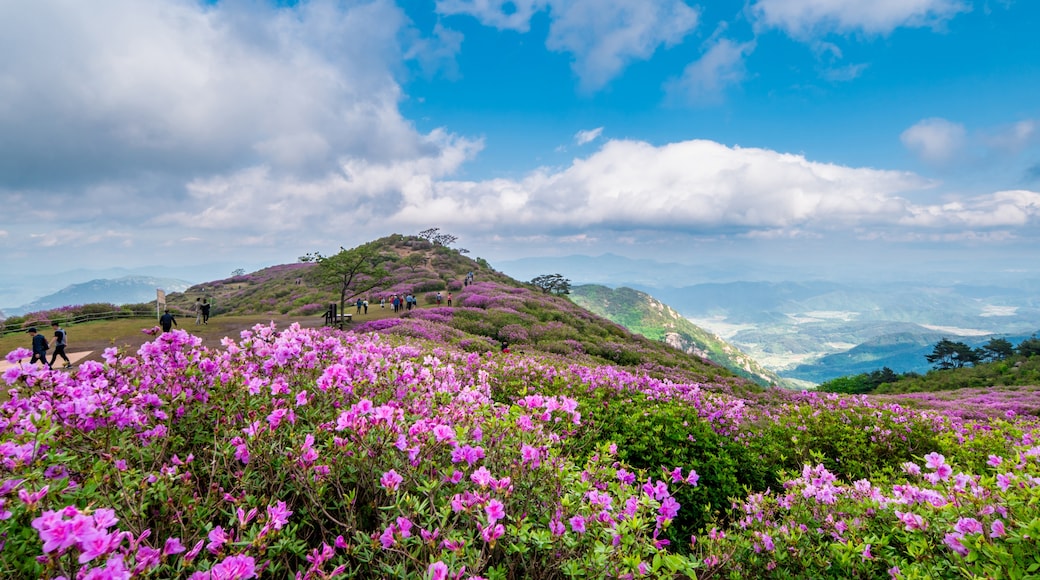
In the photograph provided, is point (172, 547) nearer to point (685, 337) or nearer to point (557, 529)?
point (557, 529)

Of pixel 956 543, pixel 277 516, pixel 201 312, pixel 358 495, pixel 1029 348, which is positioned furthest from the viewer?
pixel 1029 348

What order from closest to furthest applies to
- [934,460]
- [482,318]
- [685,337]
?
[934,460] < [482,318] < [685,337]

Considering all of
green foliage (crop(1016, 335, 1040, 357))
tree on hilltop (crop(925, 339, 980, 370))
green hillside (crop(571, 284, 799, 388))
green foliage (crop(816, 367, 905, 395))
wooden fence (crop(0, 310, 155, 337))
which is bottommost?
green hillside (crop(571, 284, 799, 388))

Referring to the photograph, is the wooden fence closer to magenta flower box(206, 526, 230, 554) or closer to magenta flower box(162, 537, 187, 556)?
magenta flower box(162, 537, 187, 556)

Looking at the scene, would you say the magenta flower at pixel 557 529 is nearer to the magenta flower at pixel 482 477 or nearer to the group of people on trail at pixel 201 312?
the magenta flower at pixel 482 477

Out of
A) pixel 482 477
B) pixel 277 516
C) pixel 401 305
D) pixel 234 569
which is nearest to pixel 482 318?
pixel 401 305

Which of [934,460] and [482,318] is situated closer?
[934,460]

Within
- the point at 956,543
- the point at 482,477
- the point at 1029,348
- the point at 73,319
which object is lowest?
the point at 1029,348

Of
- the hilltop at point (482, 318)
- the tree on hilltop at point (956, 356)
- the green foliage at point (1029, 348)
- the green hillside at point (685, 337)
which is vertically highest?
the hilltop at point (482, 318)

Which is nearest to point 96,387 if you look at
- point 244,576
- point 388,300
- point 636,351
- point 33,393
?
point 33,393

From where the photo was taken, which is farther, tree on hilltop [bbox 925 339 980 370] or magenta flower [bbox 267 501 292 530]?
tree on hilltop [bbox 925 339 980 370]

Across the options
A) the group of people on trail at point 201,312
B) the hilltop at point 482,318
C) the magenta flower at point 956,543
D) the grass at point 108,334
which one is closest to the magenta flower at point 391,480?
the magenta flower at point 956,543

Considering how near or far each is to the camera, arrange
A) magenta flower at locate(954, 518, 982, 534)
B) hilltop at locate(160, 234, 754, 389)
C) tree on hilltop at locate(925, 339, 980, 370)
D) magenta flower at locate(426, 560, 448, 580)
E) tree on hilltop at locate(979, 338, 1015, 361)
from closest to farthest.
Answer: magenta flower at locate(426, 560, 448, 580) < magenta flower at locate(954, 518, 982, 534) < hilltop at locate(160, 234, 754, 389) < tree on hilltop at locate(979, 338, 1015, 361) < tree on hilltop at locate(925, 339, 980, 370)

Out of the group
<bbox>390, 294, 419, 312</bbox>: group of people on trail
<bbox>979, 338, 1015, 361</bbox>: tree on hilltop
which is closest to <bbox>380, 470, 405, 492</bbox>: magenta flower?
<bbox>390, 294, 419, 312</bbox>: group of people on trail
